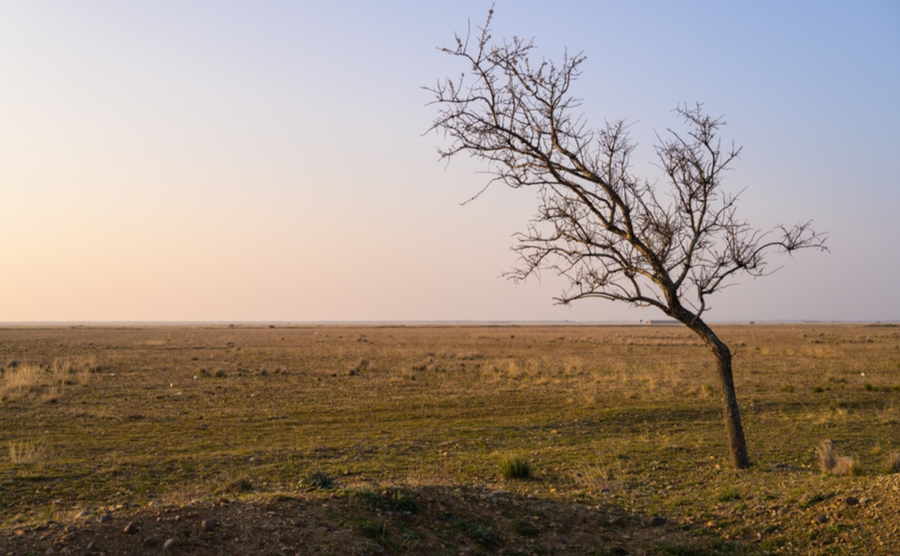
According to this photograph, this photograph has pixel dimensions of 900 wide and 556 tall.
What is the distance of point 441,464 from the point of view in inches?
429

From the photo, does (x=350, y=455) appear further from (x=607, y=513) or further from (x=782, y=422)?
(x=782, y=422)

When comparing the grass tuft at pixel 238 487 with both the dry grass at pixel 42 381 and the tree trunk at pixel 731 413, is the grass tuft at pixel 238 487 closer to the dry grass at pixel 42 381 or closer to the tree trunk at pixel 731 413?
the tree trunk at pixel 731 413

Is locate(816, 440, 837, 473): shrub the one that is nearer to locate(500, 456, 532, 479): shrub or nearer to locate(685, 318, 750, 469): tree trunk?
locate(685, 318, 750, 469): tree trunk

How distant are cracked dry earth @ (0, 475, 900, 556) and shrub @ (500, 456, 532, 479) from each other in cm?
221

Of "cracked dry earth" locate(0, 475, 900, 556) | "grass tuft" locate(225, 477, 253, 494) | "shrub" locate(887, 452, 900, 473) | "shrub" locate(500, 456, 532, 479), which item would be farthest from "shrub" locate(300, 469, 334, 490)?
"shrub" locate(887, 452, 900, 473)

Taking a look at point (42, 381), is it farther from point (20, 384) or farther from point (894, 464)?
point (894, 464)

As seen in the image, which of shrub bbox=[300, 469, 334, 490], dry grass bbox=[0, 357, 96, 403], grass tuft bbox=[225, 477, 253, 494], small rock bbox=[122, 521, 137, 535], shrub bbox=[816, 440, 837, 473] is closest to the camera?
small rock bbox=[122, 521, 137, 535]

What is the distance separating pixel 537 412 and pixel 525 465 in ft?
25.2

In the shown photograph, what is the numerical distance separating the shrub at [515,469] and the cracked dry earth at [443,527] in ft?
7.24

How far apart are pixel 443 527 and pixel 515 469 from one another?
3.67 metres

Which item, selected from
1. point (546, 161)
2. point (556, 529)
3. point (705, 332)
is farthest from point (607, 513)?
point (546, 161)

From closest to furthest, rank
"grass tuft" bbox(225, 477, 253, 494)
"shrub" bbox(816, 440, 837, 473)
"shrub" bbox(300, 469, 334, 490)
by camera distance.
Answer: "shrub" bbox(300, 469, 334, 490), "grass tuft" bbox(225, 477, 253, 494), "shrub" bbox(816, 440, 837, 473)

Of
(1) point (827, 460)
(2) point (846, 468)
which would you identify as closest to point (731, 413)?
(1) point (827, 460)

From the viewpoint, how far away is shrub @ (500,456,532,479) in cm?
951
